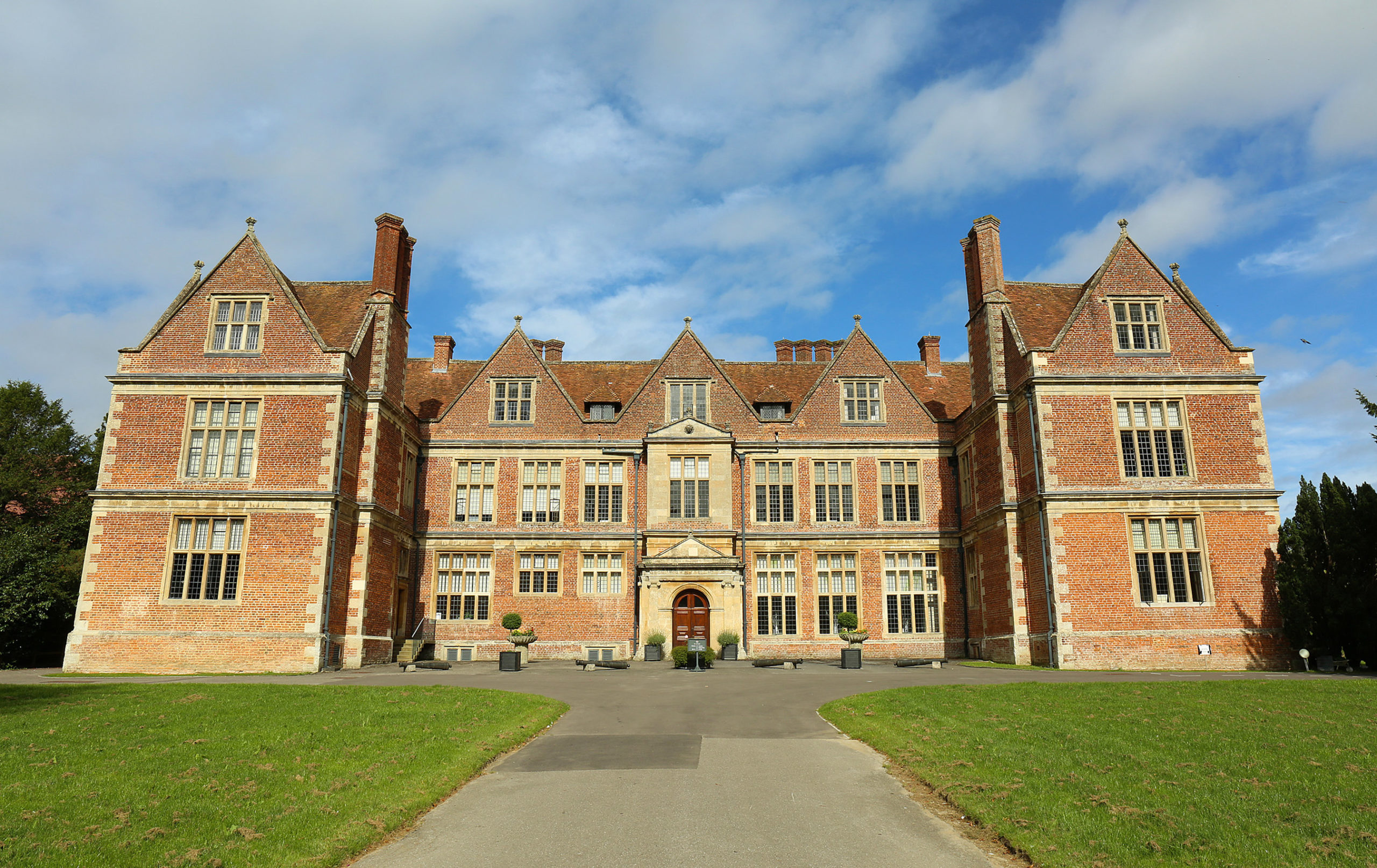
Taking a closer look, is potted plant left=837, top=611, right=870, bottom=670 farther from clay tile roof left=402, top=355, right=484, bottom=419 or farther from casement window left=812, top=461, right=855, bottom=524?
clay tile roof left=402, top=355, right=484, bottom=419

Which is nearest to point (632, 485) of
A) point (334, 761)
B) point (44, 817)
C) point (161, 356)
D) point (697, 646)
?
point (697, 646)

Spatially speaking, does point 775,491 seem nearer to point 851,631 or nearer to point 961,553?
point 851,631

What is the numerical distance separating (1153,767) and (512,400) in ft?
92.2

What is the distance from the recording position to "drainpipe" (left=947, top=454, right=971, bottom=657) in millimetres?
31297

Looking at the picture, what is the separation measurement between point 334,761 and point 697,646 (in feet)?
54.2

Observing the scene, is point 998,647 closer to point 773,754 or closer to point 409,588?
point 773,754

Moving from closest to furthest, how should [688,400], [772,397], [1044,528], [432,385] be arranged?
[1044,528] → [688,400] → [772,397] → [432,385]

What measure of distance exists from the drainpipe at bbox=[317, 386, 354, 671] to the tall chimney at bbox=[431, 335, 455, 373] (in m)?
10.5

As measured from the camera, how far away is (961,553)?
1275 inches

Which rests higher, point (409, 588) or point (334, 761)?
point (409, 588)

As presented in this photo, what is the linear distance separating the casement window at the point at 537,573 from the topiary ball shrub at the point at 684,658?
23.5 ft

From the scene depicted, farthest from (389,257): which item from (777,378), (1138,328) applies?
(1138,328)

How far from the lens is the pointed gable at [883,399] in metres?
33.8

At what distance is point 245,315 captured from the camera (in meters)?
27.6
